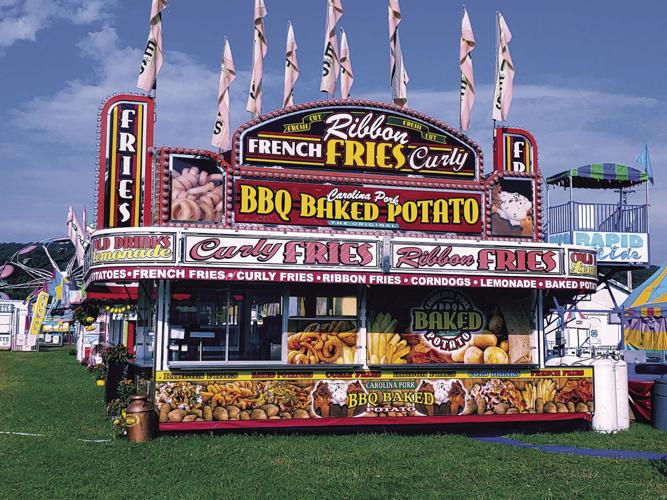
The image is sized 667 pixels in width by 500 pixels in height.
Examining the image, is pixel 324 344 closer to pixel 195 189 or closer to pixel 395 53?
pixel 195 189

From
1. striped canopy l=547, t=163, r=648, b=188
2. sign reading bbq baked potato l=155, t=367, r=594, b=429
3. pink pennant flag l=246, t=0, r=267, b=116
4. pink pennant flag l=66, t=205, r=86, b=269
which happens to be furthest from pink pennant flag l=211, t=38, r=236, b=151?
pink pennant flag l=66, t=205, r=86, b=269

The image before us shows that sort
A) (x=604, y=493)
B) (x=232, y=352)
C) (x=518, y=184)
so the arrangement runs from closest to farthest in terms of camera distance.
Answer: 1. (x=604, y=493)
2. (x=232, y=352)
3. (x=518, y=184)

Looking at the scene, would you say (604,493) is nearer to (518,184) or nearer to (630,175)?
(518,184)

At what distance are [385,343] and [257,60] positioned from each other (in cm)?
842

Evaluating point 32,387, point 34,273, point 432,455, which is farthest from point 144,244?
point 34,273

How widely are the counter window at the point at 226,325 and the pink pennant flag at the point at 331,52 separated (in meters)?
7.33

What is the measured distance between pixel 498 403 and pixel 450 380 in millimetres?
1127

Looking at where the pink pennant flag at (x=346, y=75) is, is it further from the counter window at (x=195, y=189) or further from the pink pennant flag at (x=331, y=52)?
the counter window at (x=195, y=189)

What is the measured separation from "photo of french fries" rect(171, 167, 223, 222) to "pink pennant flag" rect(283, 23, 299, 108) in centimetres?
613

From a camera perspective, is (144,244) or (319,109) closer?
(144,244)

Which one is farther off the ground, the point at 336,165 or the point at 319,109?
the point at 319,109

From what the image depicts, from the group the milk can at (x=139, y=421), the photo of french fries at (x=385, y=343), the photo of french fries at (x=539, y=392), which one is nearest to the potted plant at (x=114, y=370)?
the milk can at (x=139, y=421)

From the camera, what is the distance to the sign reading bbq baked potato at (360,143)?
15.5 m

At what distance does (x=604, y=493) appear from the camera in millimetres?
10211
